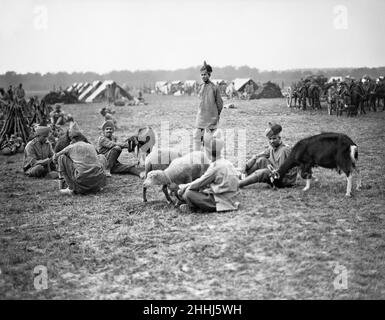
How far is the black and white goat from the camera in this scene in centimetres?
658

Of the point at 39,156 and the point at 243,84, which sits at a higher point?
the point at 243,84

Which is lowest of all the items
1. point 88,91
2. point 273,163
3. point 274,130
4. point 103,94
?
point 273,163

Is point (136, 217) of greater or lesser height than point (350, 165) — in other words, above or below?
below

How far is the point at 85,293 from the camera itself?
4.07 m

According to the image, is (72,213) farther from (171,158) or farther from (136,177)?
(136,177)

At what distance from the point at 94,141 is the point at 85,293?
33.4ft

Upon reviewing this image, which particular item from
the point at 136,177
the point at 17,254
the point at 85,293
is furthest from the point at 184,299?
the point at 136,177

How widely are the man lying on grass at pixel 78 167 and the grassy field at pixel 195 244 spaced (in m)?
0.25

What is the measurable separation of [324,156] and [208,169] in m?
1.91

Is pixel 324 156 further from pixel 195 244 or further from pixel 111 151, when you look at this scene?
pixel 111 151

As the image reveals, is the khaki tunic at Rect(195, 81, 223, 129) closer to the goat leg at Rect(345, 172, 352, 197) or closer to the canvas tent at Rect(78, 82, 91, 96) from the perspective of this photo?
the goat leg at Rect(345, 172, 352, 197)

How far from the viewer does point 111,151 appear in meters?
8.90

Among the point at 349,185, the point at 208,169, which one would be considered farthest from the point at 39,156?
the point at 349,185

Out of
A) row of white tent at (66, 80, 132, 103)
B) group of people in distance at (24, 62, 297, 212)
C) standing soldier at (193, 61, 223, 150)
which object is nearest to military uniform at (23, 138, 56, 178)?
group of people in distance at (24, 62, 297, 212)
